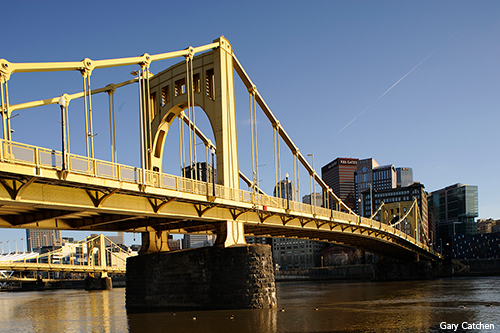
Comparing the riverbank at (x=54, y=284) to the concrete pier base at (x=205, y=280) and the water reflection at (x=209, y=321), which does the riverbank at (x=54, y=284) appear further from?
the water reflection at (x=209, y=321)

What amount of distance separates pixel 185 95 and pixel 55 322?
19236 millimetres

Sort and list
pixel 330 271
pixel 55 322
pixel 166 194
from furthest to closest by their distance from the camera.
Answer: pixel 330 271 < pixel 55 322 < pixel 166 194

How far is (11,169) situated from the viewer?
68.1 ft

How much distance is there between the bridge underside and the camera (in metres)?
23.1

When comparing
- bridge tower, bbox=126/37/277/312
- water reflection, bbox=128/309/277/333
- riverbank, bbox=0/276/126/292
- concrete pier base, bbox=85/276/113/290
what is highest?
bridge tower, bbox=126/37/277/312

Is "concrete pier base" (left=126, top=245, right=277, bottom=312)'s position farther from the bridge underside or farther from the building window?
the building window

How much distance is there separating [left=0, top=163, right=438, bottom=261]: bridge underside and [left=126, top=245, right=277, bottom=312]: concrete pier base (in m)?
2.74

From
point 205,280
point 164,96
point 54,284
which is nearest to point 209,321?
point 205,280

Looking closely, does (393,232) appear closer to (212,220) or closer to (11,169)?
(212,220)

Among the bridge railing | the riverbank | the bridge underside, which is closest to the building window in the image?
the bridge underside

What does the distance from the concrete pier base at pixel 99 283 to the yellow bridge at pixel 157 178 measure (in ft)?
241

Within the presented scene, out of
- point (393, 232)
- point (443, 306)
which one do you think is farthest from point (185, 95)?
point (393, 232)

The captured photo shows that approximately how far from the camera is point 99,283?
117m

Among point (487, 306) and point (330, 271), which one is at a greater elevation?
point (487, 306)
